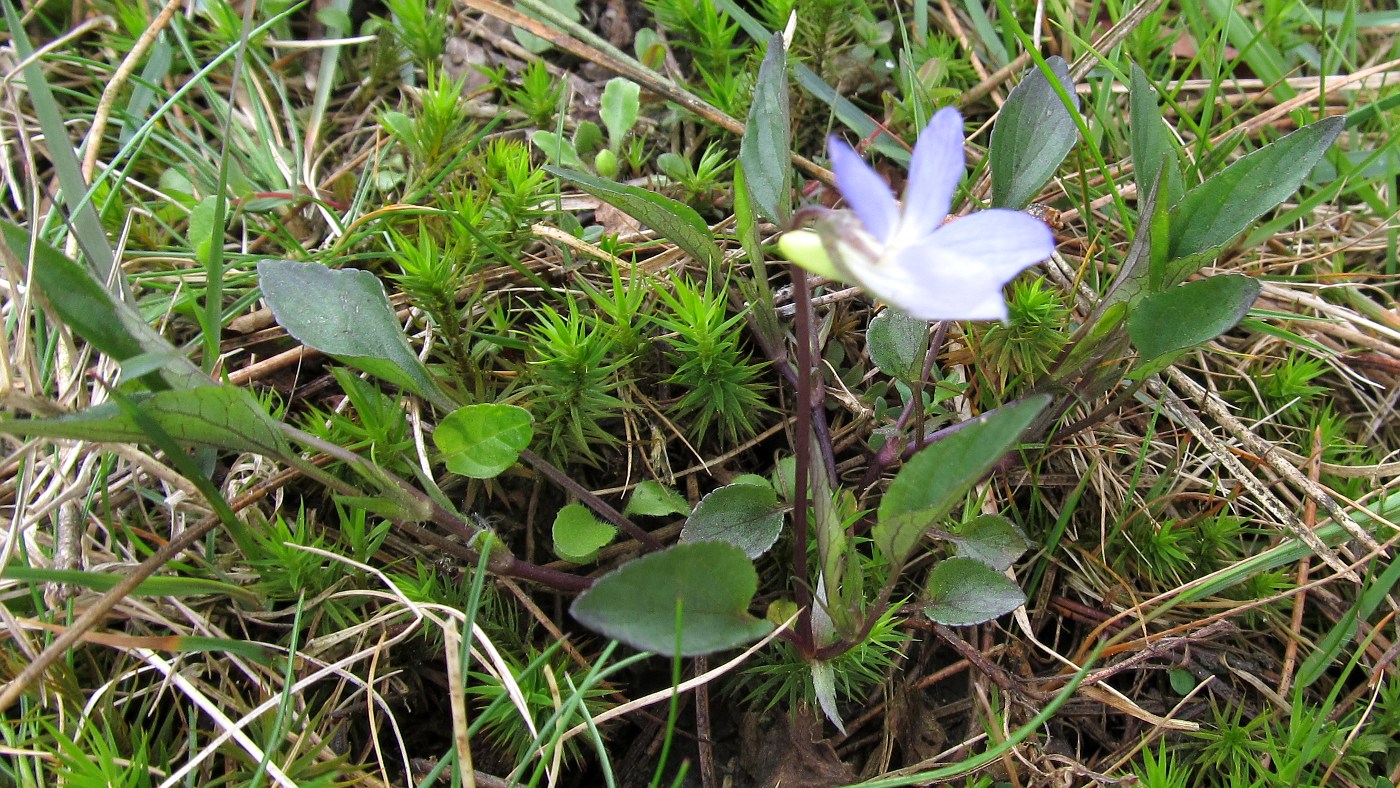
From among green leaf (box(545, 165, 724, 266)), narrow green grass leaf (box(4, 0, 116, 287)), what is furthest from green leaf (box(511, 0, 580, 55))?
narrow green grass leaf (box(4, 0, 116, 287))

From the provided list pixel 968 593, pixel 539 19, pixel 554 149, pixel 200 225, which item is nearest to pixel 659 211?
pixel 554 149

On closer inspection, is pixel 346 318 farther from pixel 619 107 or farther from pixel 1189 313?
pixel 1189 313

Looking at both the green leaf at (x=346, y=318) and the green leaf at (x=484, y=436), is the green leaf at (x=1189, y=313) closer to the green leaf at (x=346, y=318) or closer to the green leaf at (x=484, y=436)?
the green leaf at (x=484, y=436)

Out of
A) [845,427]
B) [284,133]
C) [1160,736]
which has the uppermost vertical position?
[284,133]

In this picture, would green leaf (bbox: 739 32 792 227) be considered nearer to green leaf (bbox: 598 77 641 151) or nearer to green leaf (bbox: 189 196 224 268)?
green leaf (bbox: 598 77 641 151)

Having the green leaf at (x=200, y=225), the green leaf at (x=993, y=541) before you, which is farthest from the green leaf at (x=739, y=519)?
the green leaf at (x=200, y=225)

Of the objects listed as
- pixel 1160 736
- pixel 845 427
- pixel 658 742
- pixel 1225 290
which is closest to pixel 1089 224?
pixel 1225 290

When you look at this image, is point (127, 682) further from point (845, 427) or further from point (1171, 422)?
point (1171, 422)
